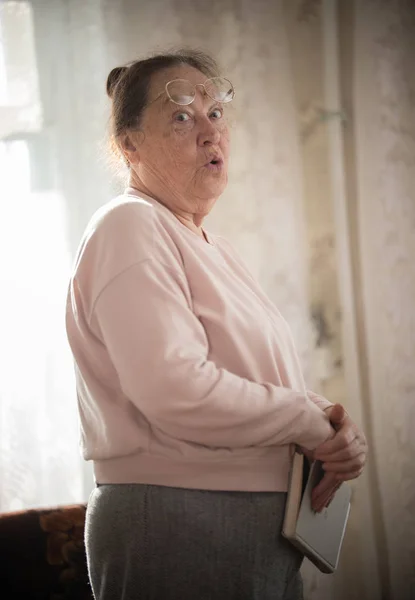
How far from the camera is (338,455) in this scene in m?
1.06

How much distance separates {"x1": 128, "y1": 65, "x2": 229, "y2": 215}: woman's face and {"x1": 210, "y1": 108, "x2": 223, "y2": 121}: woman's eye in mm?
37

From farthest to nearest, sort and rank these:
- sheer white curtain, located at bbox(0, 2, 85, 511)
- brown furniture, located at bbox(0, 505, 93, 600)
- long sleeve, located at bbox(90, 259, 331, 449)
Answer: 1. sheer white curtain, located at bbox(0, 2, 85, 511)
2. brown furniture, located at bbox(0, 505, 93, 600)
3. long sleeve, located at bbox(90, 259, 331, 449)

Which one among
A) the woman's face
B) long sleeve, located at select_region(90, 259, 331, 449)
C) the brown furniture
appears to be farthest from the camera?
the brown furniture

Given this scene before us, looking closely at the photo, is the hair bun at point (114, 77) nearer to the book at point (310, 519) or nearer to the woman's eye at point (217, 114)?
the woman's eye at point (217, 114)

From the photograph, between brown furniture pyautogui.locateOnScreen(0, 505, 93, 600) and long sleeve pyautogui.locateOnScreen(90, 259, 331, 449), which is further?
brown furniture pyautogui.locateOnScreen(0, 505, 93, 600)

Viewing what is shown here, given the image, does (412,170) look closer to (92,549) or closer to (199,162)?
(199,162)

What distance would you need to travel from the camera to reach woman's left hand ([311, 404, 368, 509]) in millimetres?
1053

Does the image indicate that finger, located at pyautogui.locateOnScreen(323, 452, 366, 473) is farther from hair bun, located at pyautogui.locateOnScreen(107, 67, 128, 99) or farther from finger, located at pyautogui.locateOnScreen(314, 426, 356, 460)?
hair bun, located at pyautogui.locateOnScreen(107, 67, 128, 99)

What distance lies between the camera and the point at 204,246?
1.14m

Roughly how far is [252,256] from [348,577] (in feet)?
3.13

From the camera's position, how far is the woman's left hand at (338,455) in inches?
41.4

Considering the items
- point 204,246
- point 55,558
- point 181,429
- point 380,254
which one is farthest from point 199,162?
point 380,254

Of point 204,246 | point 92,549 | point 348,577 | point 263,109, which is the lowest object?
point 348,577

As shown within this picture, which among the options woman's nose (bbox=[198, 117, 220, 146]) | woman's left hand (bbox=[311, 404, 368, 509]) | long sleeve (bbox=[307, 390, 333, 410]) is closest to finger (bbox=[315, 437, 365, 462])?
woman's left hand (bbox=[311, 404, 368, 509])
